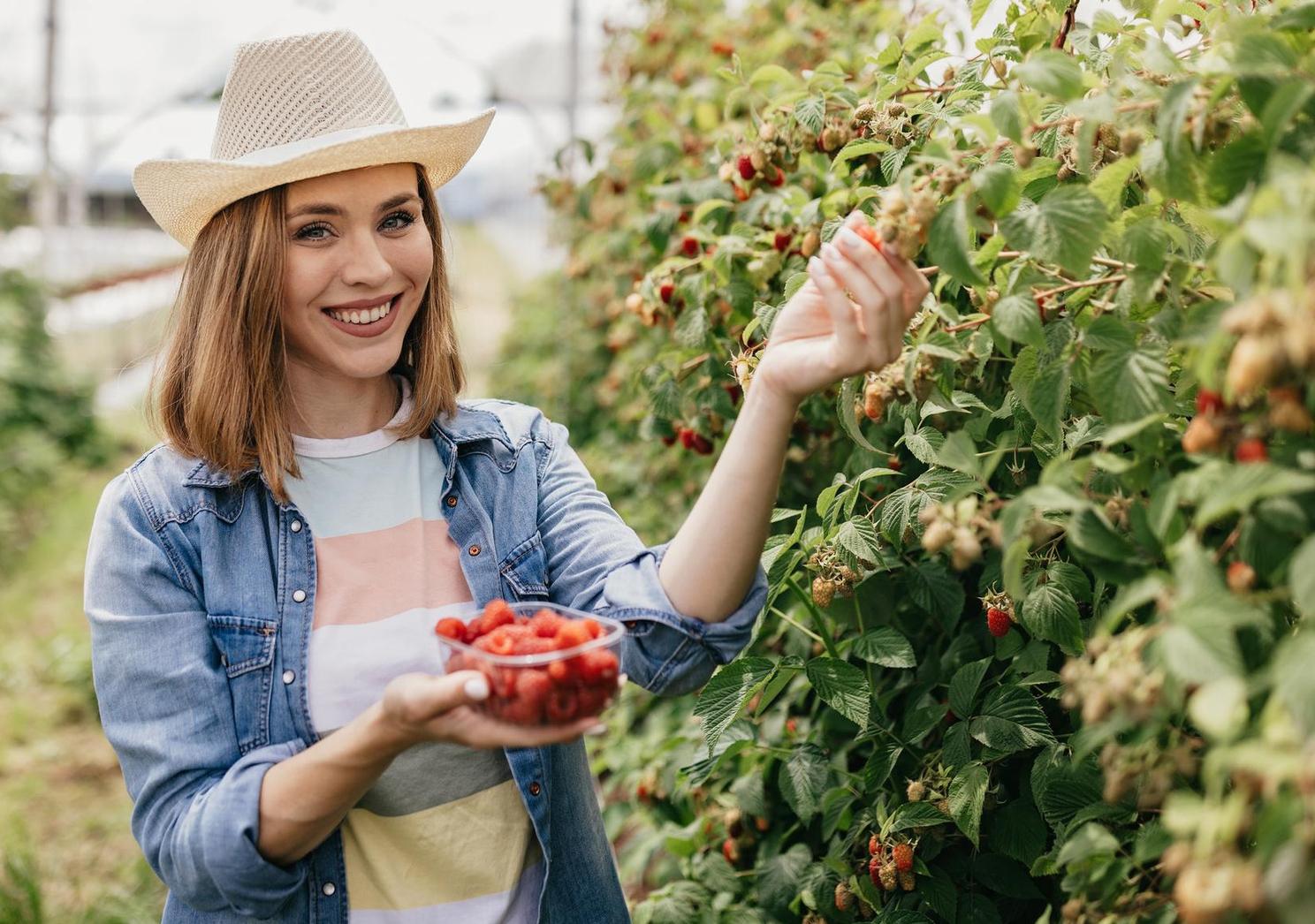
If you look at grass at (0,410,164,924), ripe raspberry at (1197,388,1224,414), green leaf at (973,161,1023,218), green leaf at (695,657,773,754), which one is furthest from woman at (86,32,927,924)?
grass at (0,410,164,924)

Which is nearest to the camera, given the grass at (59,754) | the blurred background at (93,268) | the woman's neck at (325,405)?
the woman's neck at (325,405)

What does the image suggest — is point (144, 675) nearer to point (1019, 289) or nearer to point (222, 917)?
point (222, 917)

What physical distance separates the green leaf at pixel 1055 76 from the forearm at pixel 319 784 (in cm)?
82

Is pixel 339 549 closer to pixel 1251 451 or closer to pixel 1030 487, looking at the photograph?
pixel 1030 487

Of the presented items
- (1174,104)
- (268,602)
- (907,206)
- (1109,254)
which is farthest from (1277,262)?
(268,602)

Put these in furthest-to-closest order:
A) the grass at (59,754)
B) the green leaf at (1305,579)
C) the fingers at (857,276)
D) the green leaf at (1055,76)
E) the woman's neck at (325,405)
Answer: the grass at (59,754)
the woman's neck at (325,405)
the fingers at (857,276)
the green leaf at (1055,76)
the green leaf at (1305,579)

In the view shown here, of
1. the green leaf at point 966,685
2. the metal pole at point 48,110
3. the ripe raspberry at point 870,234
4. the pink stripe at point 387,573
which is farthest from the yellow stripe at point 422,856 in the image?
the metal pole at point 48,110

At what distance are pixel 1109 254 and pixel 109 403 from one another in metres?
11.1

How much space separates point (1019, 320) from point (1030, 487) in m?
0.18

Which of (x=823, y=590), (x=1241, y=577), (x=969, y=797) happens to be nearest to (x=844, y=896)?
(x=969, y=797)

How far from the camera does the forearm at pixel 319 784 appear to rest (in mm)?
1193

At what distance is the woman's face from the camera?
1.52 meters

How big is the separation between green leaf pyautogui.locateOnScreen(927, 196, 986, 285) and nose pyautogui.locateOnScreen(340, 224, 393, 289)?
74cm

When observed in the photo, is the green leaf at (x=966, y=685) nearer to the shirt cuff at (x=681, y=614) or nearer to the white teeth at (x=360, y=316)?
the shirt cuff at (x=681, y=614)
